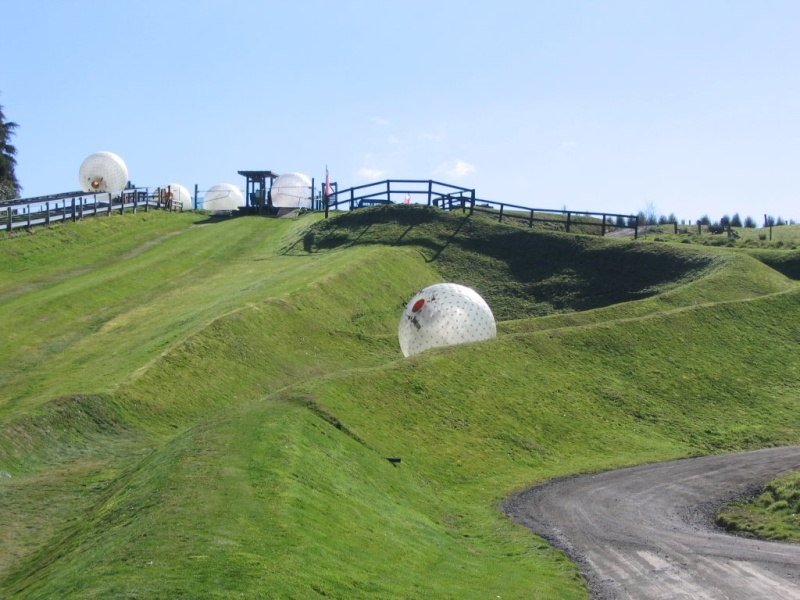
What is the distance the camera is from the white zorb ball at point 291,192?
7119cm

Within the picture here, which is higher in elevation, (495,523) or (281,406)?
(281,406)

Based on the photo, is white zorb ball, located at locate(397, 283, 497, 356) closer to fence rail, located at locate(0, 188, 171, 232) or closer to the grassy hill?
the grassy hill

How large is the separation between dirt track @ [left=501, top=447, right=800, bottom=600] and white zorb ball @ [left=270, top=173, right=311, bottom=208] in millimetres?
49189

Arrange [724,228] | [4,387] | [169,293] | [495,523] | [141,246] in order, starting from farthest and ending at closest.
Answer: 1. [724,228]
2. [141,246]
3. [169,293]
4. [4,387]
5. [495,523]

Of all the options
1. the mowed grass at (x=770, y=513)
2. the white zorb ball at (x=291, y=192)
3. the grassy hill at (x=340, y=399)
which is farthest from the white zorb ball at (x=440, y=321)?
the white zorb ball at (x=291, y=192)

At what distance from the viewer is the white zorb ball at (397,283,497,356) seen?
101ft

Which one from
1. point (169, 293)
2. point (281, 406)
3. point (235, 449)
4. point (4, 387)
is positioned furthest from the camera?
point (169, 293)

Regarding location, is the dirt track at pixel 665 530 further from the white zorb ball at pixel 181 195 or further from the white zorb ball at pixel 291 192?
the white zorb ball at pixel 181 195

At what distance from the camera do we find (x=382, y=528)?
16.9m

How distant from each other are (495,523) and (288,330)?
16.8m

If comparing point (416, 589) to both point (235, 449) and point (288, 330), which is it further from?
point (288, 330)

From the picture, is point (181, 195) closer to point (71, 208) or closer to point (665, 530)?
point (71, 208)

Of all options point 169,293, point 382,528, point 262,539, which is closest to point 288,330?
point 169,293

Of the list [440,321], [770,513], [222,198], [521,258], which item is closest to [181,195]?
[222,198]
